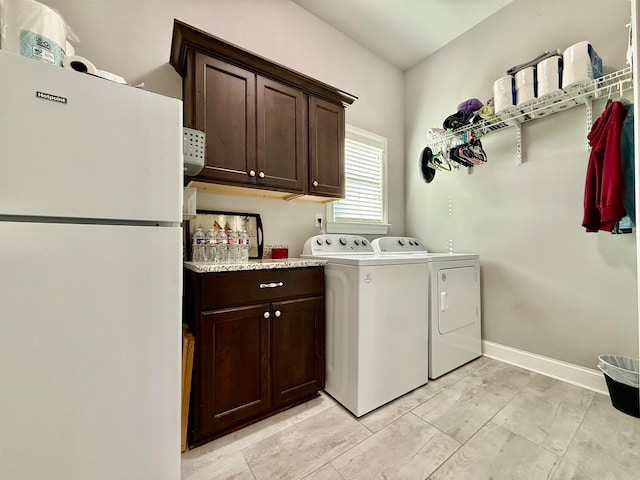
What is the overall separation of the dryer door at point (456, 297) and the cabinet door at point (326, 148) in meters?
1.09

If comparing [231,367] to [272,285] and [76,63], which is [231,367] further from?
[76,63]

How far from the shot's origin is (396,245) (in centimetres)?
264

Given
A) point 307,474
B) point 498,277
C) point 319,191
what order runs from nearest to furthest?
point 307,474, point 319,191, point 498,277

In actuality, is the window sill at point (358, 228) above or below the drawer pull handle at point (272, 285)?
above

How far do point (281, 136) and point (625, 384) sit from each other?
103 inches

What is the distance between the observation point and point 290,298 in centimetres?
158

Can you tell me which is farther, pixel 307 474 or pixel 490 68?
pixel 490 68

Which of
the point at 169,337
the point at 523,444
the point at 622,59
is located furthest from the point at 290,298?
the point at 622,59

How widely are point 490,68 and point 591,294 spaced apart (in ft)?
6.96

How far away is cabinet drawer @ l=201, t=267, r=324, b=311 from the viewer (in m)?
1.32

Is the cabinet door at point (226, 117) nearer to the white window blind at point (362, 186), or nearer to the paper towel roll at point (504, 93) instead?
the white window blind at point (362, 186)

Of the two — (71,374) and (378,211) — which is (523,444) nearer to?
(71,374)

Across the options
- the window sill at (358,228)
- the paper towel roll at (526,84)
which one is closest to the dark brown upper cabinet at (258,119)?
the window sill at (358,228)

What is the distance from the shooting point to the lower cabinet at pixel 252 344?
1.29 m
